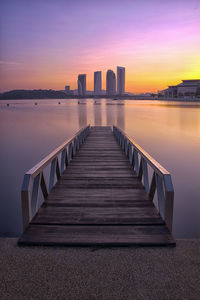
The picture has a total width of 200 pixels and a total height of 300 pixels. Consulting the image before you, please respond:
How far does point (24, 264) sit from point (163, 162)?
1091 cm

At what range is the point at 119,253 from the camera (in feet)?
9.55

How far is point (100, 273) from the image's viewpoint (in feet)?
8.43

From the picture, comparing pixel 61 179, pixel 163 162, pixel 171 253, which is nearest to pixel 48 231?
pixel 171 253

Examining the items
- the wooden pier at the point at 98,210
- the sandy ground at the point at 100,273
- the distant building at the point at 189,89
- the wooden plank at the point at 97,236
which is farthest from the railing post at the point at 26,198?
the distant building at the point at 189,89

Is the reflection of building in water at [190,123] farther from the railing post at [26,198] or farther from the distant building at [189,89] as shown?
the distant building at [189,89]

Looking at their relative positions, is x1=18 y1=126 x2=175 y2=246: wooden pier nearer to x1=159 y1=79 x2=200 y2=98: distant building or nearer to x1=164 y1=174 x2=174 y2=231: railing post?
x1=164 y1=174 x2=174 y2=231: railing post

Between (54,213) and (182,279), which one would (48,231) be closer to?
(54,213)

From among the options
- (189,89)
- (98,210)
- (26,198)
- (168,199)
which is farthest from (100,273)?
(189,89)

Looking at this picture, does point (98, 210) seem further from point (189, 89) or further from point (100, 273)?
point (189, 89)

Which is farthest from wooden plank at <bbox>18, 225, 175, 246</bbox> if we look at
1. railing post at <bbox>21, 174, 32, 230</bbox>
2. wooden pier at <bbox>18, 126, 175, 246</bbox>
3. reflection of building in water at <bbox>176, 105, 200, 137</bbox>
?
reflection of building in water at <bbox>176, 105, 200, 137</bbox>

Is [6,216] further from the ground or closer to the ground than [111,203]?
closer to the ground

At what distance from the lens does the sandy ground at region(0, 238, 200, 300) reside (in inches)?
91.5

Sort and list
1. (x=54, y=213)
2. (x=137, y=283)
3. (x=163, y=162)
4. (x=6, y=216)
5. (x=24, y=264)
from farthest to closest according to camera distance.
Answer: (x=163, y=162) < (x=6, y=216) < (x=54, y=213) < (x=24, y=264) < (x=137, y=283)

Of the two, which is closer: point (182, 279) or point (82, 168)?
point (182, 279)
